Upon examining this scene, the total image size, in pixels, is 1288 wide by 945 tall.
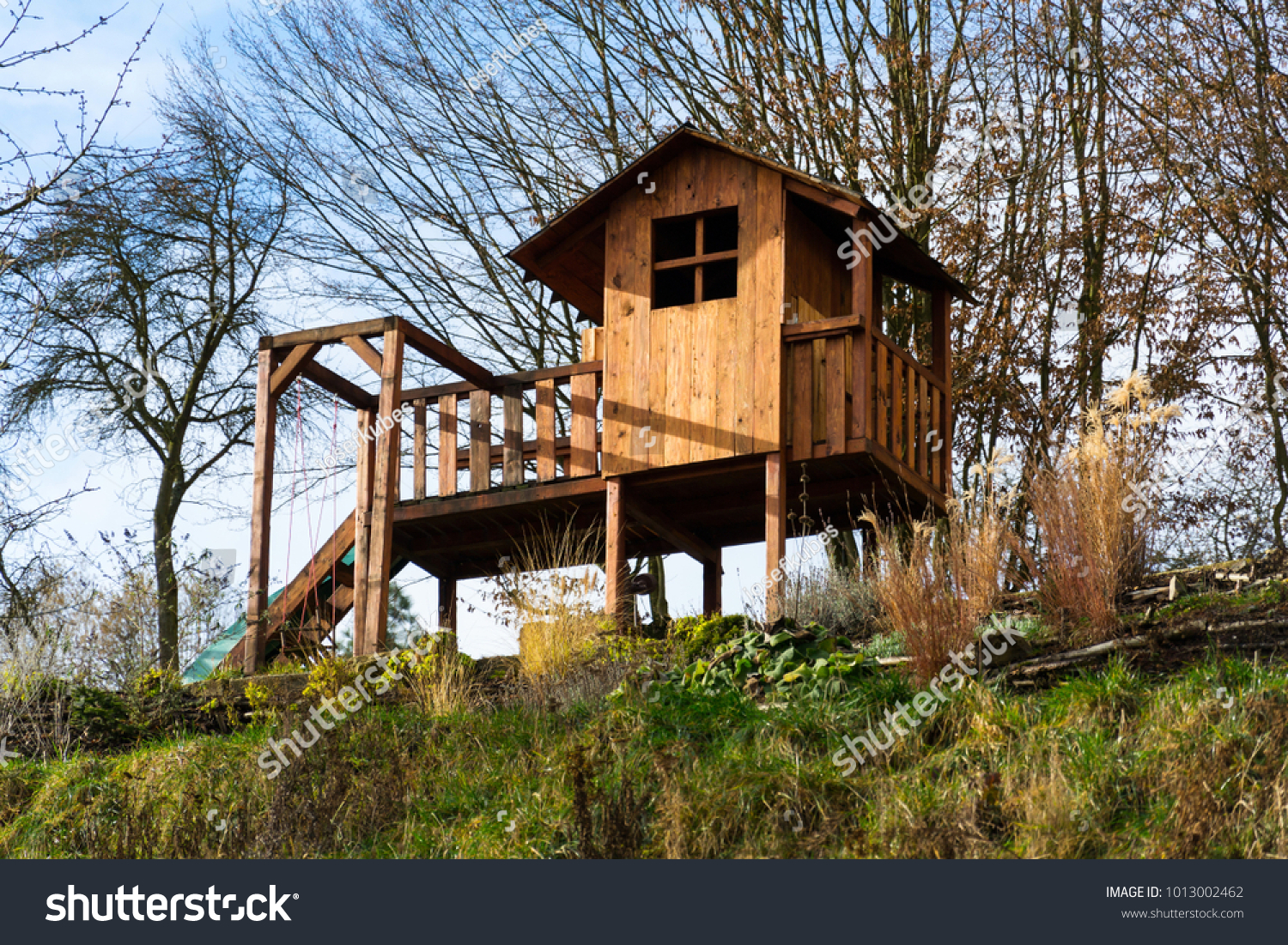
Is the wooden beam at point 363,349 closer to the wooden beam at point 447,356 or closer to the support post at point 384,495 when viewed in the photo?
the support post at point 384,495

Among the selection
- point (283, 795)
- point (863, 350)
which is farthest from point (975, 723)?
point (863, 350)

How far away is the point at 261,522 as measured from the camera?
12.0m

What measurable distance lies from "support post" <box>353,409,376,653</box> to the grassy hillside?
1.54 metres

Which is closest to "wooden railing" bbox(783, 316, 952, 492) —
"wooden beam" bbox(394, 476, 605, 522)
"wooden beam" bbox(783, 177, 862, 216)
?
"wooden beam" bbox(783, 177, 862, 216)

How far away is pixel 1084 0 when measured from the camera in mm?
17047

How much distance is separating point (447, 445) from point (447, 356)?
1403 millimetres

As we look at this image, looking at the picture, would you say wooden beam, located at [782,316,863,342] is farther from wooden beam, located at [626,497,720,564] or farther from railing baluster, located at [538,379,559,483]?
railing baluster, located at [538,379,559,483]

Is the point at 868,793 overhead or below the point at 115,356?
below

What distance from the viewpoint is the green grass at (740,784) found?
6504mm

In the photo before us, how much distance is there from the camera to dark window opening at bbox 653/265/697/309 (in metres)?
13.8

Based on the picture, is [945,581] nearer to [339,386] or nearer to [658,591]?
[339,386]

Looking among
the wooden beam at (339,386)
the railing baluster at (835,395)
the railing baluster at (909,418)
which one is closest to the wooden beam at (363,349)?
the wooden beam at (339,386)

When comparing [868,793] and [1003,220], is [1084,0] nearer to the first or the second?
[1003,220]

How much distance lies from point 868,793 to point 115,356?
Result: 41.1ft
